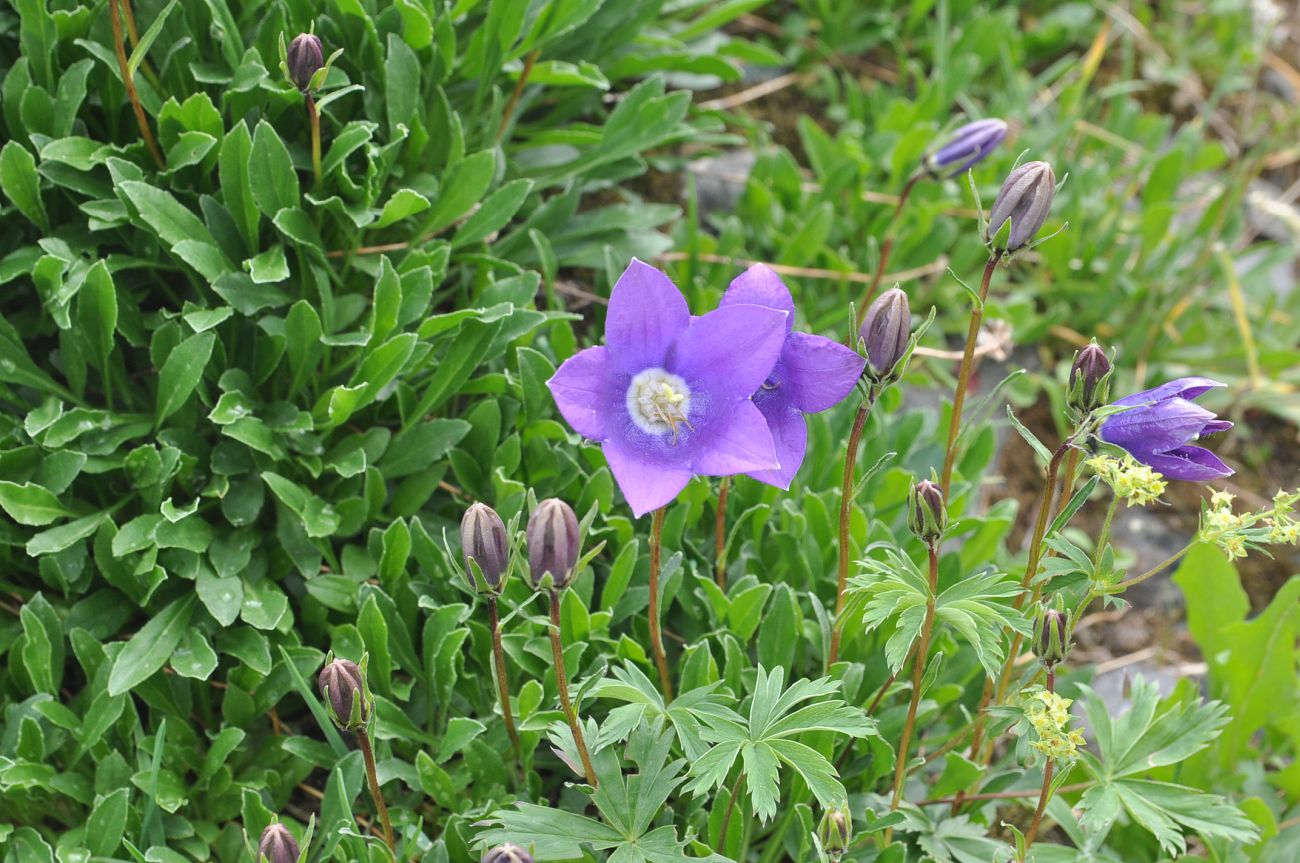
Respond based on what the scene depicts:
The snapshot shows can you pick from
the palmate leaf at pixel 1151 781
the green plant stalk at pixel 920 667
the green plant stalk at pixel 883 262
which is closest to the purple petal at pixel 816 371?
the green plant stalk at pixel 920 667

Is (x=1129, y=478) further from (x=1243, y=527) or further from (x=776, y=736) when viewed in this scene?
(x=776, y=736)

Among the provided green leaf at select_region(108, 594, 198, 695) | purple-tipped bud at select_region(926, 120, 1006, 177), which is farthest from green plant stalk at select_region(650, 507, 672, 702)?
purple-tipped bud at select_region(926, 120, 1006, 177)

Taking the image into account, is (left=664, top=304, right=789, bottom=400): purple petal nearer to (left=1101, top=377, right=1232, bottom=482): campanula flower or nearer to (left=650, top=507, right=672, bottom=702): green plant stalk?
(left=650, top=507, right=672, bottom=702): green plant stalk

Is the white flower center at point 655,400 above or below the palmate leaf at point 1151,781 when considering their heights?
above

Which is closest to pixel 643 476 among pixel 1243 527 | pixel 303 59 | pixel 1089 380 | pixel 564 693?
pixel 564 693

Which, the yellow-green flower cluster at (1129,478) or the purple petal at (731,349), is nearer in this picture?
the yellow-green flower cluster at (1129,478)

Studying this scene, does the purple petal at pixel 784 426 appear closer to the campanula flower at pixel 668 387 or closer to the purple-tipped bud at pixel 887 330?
the campanula flower at pixel 668 387

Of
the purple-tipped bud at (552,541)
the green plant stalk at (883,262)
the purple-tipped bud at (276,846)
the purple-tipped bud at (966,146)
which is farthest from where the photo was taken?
the green plant stalk at (883,262)
